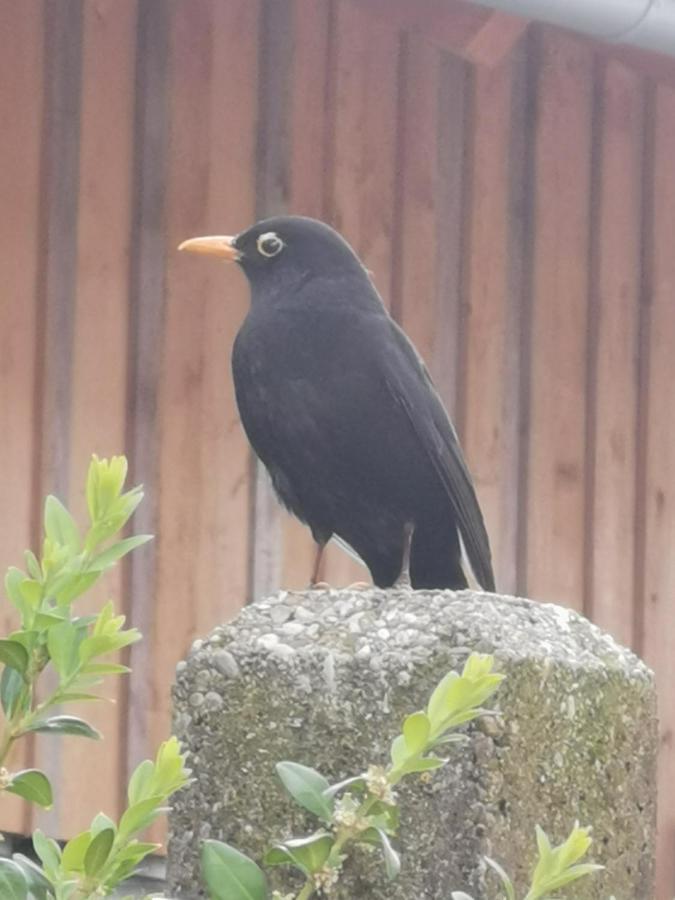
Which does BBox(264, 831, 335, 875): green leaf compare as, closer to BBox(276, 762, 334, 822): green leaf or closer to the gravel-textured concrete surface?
BBox(276, 762, 334, 822): green leaf

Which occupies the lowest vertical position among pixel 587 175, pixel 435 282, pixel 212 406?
pixel 212 406

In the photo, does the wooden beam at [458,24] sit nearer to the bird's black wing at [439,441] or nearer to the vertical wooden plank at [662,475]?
the vertical wooden plank at [662,475]

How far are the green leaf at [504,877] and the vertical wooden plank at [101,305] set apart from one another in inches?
118

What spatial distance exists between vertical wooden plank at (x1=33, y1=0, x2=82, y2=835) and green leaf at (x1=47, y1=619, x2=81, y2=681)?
3071 mm

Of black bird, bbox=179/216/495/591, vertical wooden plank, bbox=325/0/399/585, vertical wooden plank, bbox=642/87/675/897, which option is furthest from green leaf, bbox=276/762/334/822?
vertical wooden plank, bbox=642/87/675/897

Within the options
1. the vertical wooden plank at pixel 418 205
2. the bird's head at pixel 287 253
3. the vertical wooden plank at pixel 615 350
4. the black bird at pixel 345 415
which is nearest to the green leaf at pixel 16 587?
the black bird at pixel 345 415

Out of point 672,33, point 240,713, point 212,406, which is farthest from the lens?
point 212,406

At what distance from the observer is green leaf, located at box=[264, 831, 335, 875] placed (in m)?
1.25

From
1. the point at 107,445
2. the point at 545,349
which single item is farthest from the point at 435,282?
the point at 107,445

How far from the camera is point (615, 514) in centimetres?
541

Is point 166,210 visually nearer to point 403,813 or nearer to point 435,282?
point 435,282

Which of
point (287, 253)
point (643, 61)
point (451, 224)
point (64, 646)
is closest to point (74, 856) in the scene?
point (64, 646)

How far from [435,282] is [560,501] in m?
0.66

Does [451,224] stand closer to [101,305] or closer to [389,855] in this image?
[101,305]
